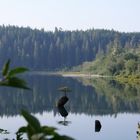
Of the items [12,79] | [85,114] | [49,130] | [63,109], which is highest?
[12,79]

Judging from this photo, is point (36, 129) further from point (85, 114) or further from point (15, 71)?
point (85, 114)

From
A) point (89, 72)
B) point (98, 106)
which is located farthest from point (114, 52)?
point (98, 106)

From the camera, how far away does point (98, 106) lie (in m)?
66.6

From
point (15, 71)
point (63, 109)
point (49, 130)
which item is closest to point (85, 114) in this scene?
point (63, 109)

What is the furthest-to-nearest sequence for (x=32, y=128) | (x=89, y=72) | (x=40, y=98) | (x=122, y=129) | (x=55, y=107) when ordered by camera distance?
(x=89, y=72)
(x=40, y=98)
(x=55, y=107)
(x=122, y=129)
(x=32, y=128)

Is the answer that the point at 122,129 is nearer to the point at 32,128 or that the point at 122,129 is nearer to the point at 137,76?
the point at 32,128

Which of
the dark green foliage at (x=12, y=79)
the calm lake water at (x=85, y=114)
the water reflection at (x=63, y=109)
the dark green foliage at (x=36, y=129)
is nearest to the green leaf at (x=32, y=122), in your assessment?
the dark green foliage at (x=36, y=129)

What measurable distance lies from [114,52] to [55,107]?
331 feet

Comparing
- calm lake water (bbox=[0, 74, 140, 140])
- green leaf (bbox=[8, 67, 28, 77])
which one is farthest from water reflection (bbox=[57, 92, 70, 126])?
green leaf (bbox=[8, 67, 28, 77])

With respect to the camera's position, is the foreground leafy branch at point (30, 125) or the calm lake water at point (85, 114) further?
the calm lake water at point (85, 114)

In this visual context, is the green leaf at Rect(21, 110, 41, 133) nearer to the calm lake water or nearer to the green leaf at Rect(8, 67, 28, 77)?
the green leaf at Rect(8, 67, 28, 77)

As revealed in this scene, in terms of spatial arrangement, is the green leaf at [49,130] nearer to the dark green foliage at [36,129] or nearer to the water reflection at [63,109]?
the dark green foliage at [36,129]

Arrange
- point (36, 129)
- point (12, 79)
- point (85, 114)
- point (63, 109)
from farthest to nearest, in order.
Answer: point (63, 109), point (85, 114), point (12, 79), point (36, 129)

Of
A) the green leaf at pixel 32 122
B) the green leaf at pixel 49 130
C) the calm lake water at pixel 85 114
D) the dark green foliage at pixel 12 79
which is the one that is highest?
the dark green foliage at pixel 12 79
